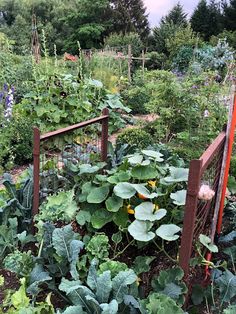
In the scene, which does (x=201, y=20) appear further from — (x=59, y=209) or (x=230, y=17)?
(x=59, y=209)

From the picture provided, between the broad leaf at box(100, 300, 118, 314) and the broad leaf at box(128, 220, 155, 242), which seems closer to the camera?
the broad leaf at box(100, 300, 118, 314)

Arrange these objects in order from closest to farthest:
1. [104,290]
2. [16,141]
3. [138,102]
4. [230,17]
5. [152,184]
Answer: [104,290] < [152,184] < [16,141] < [138,102] < [230,17]

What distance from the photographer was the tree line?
73.6ft

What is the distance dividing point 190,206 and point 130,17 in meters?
25.8

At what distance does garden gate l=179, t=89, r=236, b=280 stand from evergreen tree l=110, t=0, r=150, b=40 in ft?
78.0

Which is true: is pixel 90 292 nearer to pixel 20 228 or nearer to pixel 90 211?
pixel 90 211

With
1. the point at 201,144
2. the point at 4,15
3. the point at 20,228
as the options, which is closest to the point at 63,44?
the point at 4,15

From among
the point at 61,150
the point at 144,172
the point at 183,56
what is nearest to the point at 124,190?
the point at 144,172

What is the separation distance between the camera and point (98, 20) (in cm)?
2464

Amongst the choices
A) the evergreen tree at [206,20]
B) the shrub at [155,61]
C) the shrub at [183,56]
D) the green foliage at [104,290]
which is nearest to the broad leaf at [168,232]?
the green foliage at [104,290]

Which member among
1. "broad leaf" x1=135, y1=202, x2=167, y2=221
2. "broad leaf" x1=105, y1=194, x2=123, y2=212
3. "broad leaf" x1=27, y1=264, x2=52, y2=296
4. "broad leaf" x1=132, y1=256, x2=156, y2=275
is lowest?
"broad leaf" x1=27, y1=264, x2=52, y2=296

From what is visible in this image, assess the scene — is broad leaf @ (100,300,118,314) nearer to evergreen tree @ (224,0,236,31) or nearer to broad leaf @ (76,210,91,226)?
broad leaf @ (76,210,91,226)

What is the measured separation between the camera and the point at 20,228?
2465mm

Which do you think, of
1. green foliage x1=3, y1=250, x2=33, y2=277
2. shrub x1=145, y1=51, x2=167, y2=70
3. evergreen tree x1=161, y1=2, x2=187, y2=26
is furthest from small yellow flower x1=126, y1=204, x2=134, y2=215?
evergreen tree x1=161, y1=2, x2=187, y2=26
